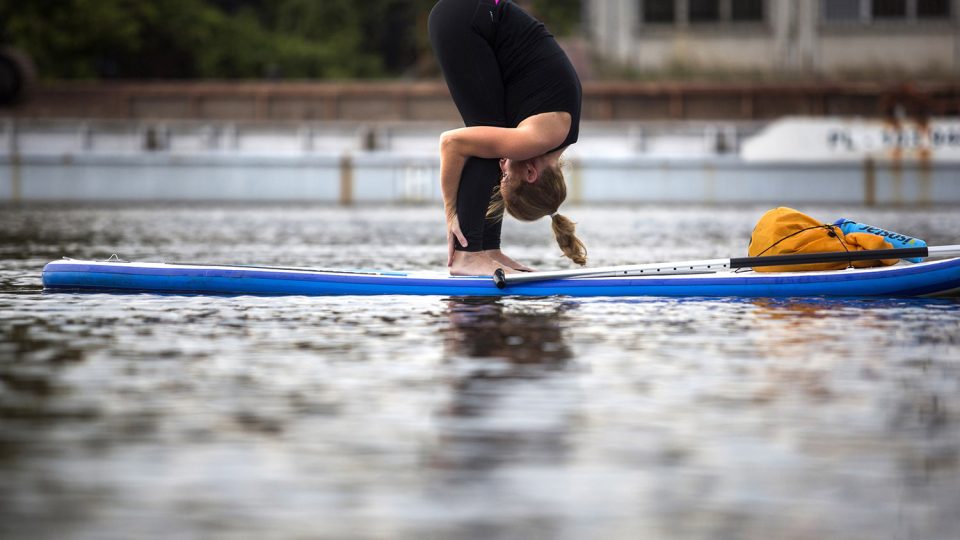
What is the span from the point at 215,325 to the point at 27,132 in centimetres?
2355

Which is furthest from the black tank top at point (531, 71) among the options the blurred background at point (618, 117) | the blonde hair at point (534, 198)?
the blurred background at point (618, 117)

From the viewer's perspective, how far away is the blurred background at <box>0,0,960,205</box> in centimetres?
2650

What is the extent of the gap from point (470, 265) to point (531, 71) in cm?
95

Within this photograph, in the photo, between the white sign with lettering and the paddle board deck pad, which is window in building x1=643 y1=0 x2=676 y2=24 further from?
the paddle board deck pad

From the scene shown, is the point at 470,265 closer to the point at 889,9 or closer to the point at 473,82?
the point at 473,82

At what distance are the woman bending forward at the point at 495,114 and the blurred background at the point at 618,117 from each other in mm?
18715

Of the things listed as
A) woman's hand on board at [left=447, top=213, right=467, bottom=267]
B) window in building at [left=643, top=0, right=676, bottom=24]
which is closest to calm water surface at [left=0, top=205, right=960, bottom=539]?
woman's hand on board at [left=447, top=213, right=467, bottom=267]

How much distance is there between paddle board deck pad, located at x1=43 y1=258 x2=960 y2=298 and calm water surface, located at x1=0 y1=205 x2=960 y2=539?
0.32 feet

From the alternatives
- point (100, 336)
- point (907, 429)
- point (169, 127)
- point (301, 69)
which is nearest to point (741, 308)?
point (100, 336)

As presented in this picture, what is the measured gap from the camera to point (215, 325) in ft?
21.1

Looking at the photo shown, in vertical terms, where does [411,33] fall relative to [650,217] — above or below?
above

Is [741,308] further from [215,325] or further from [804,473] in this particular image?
[804,473]

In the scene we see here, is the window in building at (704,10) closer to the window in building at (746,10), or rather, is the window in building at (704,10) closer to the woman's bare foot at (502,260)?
the window in building at (746,10)

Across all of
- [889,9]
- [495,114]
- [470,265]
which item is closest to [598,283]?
[470,265]
